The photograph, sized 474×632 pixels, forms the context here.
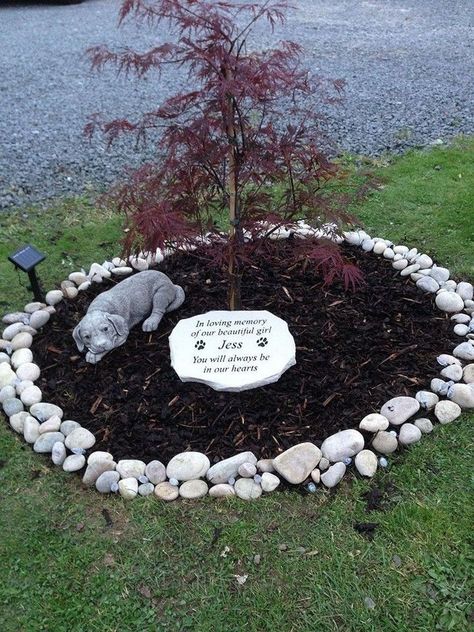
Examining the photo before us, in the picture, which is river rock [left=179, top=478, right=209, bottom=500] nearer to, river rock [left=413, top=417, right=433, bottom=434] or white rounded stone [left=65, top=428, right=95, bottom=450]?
white rounded stone [left=65, top=428, right=95, bottom=450]

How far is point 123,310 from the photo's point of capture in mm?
3115

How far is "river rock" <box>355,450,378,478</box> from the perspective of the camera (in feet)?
8.50

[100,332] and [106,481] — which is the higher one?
[100,332]

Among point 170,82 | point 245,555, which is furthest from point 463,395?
point 170,82

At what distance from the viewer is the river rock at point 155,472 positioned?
2.58 meters

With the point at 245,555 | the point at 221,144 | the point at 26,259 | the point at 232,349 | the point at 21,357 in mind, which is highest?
the point at 221,144

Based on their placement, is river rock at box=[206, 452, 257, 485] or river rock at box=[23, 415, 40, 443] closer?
river rock at box=[206, 452, 257, 485]

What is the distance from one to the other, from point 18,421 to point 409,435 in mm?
1752

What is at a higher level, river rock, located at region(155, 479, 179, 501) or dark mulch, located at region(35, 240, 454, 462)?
dark mulch, located at region(35, 240, 454, 462)

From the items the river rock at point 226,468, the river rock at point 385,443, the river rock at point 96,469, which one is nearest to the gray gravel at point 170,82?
the river rock at point 96,469

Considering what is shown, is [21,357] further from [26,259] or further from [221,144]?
[221,144]

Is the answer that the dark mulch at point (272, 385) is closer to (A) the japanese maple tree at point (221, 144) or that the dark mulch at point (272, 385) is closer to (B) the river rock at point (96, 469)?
(B) the river rock at point (96, 469)

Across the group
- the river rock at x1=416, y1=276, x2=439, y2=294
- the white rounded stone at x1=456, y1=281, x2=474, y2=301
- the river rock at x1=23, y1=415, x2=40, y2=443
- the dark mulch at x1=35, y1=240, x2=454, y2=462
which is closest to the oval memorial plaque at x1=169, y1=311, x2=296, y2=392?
the dark mulch at x1=35, y1=240, x2=454, y2=462

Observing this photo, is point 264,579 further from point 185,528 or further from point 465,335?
point 465,335
